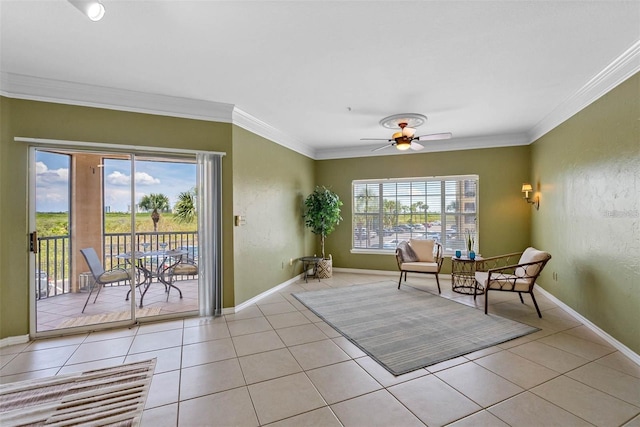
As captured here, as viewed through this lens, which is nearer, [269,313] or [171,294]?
[269,313]

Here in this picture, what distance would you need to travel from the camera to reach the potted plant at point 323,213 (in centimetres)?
590

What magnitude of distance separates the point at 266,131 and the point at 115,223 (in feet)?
8.45

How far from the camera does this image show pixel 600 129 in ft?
10.5

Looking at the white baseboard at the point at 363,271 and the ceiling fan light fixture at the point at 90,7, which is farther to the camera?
the white baseboard at the point at 363,271

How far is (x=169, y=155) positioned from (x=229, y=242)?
1407 millimetres

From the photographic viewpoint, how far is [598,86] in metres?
3.17

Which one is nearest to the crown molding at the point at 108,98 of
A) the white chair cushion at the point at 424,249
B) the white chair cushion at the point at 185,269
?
the white chair cushion at the point at 185,269

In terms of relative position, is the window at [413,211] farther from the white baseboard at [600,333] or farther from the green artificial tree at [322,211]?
the white baseboard at [600,333]

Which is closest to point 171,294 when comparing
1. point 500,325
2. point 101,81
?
point 101,81

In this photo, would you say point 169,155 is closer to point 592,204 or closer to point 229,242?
point 229,242

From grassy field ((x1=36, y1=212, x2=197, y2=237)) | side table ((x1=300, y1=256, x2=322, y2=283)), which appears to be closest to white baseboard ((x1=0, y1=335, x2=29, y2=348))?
grassy field ((x1=36, y1=212, x2=197, y2=237))

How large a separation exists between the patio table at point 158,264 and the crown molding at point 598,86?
553cm

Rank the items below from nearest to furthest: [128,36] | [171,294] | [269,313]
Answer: [128,36], [269,313], [171,294]

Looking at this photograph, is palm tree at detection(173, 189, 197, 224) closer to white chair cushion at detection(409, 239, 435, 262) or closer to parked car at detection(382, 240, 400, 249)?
white chair cushion at detection(409, 239, 435, 262)
